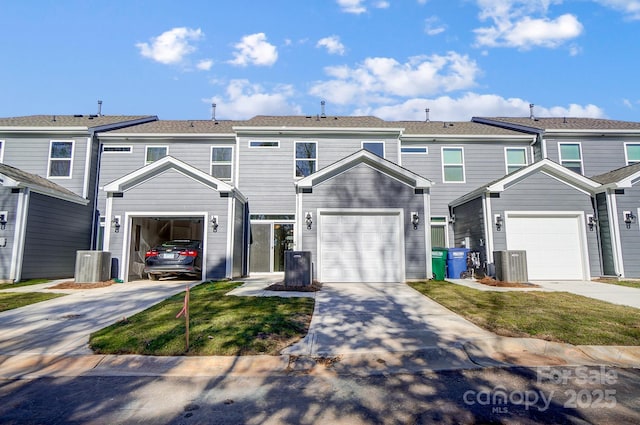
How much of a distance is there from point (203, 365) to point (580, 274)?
1265 cm

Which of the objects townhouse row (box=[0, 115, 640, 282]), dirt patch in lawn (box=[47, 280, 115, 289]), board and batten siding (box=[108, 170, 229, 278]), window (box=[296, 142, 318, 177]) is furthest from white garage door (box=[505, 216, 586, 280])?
dirt patch in lawn (box=[47, 280, 115, 289])

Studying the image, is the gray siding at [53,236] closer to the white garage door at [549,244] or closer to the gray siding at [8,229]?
the gray siding at [8,229]

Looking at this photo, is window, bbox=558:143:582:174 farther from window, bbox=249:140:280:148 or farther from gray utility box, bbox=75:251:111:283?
gray utility box, bbox=75:251:111:283

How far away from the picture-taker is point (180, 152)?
14383mm

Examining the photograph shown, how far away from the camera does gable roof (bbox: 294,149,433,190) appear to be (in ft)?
36.2

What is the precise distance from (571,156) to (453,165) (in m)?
5.03

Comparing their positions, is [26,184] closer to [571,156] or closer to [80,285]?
[80,285]

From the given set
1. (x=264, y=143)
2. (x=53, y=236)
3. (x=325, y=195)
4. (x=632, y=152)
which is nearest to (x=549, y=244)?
(x=632, y=152)

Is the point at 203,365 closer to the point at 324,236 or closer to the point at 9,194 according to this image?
the point at 324,236

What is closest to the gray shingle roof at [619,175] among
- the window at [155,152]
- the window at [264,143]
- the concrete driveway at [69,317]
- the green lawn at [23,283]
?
the window at [264,143]

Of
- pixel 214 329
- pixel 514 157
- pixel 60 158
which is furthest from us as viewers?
pixel 514 157

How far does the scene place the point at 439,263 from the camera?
11.7 m

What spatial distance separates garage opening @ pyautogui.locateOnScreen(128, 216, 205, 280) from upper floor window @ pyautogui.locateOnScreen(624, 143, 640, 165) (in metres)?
17.9

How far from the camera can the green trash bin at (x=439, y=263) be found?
11.5 m
